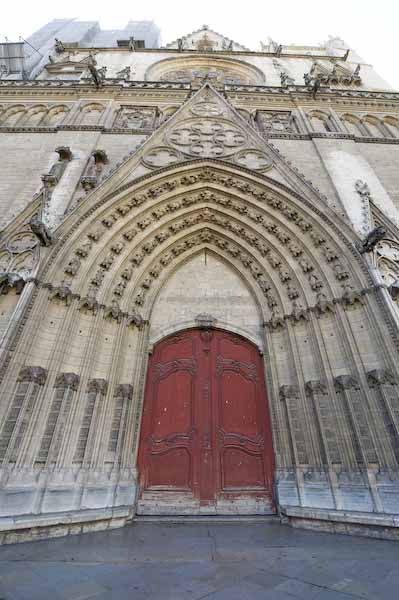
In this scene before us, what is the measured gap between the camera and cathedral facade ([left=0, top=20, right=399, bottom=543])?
4.36 meters

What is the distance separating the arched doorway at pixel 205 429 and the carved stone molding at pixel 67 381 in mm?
1569

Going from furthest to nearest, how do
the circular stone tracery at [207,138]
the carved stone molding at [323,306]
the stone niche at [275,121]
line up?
the stone niche at [275,121] → the circular stone tracery at [207,138] → the carved stone molding at [323,306]

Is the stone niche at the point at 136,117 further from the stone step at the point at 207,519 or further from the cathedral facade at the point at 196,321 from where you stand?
the stone step at the point at 207,519

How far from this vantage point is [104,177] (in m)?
7.00

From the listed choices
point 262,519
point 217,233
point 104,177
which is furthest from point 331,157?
point 262,519

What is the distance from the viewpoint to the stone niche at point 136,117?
936 centimetres

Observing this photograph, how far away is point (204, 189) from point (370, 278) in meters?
4.50

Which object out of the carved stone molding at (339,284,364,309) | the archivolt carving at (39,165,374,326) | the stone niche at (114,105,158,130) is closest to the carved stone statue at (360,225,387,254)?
the archivolt carving at (39,165,374,326)

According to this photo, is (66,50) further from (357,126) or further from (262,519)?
(262,519)

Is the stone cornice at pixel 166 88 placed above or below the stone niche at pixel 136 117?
above

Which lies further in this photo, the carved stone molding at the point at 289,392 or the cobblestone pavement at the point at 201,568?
the carved stone molding at the point at 289,392

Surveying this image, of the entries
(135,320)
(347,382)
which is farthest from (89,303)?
(347,382)

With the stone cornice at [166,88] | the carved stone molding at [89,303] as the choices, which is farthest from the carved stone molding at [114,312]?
the stone cornice at [166,88]

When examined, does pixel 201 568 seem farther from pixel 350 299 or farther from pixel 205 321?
pixel 350 299
